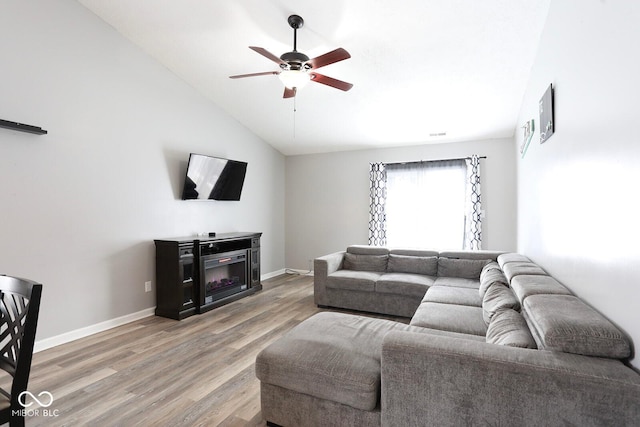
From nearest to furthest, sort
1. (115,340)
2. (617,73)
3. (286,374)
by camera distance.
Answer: (617,73) < (286,374) < (115,340)

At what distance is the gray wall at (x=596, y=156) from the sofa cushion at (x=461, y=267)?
1.43 meters

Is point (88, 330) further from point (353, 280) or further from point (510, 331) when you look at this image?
point (510, 331)

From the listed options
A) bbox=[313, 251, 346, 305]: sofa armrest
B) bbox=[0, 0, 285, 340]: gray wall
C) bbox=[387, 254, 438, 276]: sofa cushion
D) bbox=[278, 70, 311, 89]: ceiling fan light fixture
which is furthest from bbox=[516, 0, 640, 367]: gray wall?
bbox=[0, 0, 285, 340]: gray wall

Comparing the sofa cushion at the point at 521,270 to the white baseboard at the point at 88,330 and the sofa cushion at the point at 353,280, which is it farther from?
the white baseboard at the point at 88,330

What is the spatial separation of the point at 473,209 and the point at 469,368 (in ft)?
13.5

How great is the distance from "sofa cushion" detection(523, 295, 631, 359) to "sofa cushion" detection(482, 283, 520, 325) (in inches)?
18.3

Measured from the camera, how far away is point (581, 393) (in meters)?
1.05

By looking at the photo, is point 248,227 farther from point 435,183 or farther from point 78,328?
point 435,183

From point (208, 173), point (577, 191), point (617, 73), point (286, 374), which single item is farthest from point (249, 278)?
point (617, 73)

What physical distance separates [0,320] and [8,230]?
1773 mm

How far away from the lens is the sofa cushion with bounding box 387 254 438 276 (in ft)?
13.0

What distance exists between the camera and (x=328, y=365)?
5.20 feet

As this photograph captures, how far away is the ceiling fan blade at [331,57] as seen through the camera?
7.78 ft

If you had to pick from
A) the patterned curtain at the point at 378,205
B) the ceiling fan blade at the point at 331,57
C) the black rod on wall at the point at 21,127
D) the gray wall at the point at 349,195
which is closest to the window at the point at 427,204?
the patterned curtain at the point at 378,205
